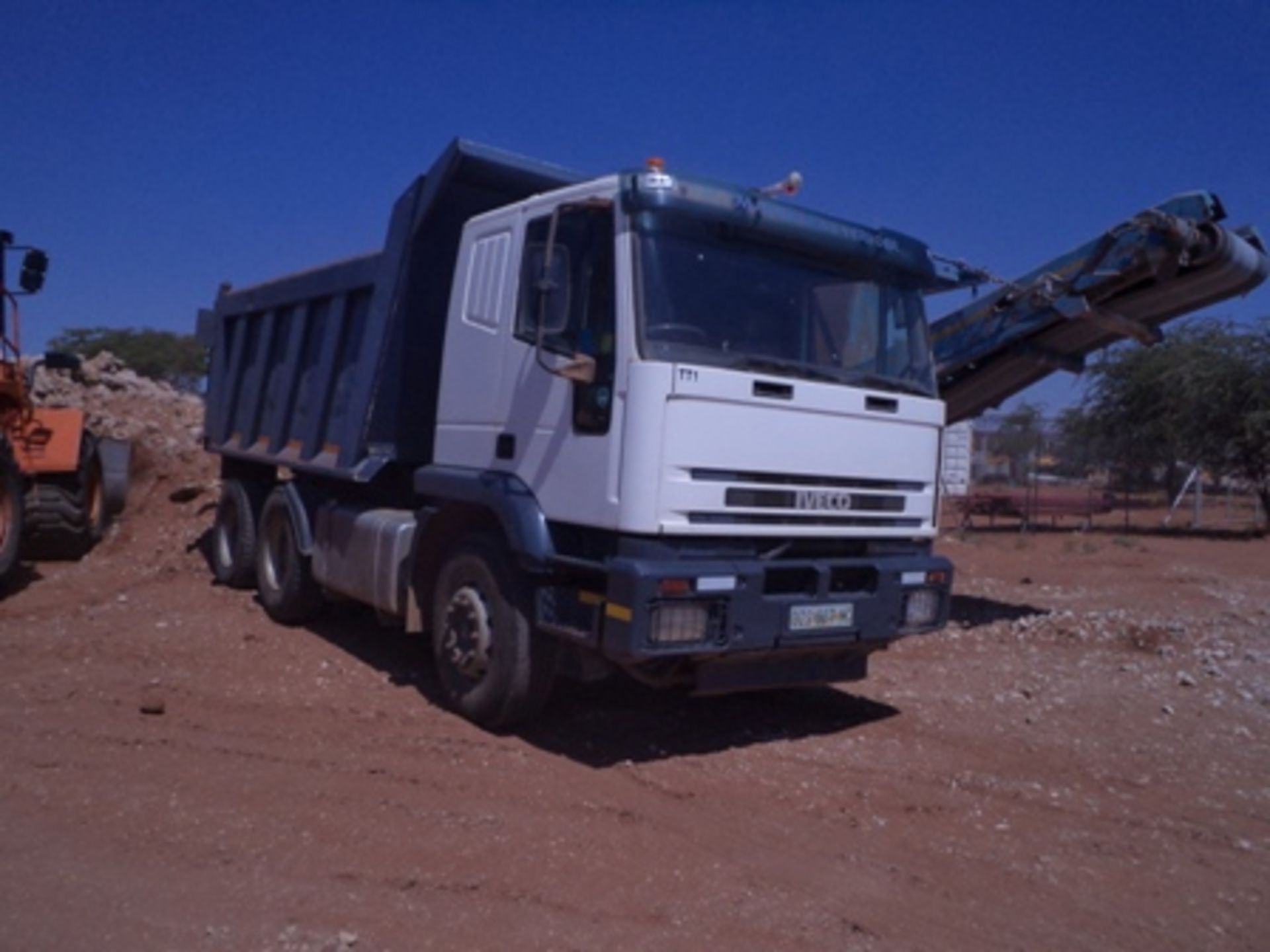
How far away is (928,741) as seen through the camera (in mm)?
6789

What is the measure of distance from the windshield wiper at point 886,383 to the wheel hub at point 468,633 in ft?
8.15

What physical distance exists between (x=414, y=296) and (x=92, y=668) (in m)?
3.34

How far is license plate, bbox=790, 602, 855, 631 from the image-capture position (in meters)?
6.00

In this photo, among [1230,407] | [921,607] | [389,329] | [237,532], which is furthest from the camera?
[1230,407]

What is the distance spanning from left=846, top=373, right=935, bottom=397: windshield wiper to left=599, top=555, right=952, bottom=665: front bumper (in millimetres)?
1000

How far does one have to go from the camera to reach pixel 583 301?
591 centimetres

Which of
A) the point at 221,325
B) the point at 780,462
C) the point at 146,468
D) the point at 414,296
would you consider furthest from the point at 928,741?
the point at 146,468

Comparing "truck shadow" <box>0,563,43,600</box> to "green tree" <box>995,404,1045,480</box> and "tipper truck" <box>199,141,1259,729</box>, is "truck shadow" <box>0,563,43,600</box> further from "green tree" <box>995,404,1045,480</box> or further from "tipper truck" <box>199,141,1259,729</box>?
"green tree" <box>995,404,1045,480</box>

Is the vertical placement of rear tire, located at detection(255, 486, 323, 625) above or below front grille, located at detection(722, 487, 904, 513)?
below

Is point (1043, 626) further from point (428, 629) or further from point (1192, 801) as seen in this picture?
point (428, 629)

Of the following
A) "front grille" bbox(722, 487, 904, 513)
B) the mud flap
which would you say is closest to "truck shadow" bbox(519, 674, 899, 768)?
"front grille" bbox(722, 487, 904, 513)

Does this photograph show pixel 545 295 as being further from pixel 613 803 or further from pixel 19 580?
pixel 19 580

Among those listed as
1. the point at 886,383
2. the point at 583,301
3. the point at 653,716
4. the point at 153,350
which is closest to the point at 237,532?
the point at 653,716

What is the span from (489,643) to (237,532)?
205 inches
